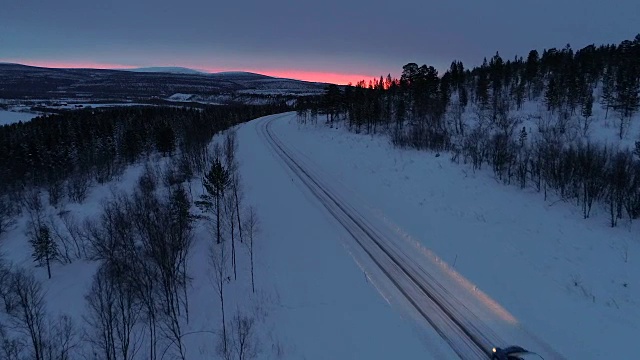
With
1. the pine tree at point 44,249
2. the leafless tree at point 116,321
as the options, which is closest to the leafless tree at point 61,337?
the leafless tree at point 116,321

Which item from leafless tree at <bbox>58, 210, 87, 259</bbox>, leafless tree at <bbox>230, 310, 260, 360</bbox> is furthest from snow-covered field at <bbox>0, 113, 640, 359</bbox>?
leafless tree at <bbox>58, 210, 87, 259</bbox>

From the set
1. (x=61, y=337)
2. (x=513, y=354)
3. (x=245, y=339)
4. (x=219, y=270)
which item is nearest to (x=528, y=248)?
(x=513, y=354)

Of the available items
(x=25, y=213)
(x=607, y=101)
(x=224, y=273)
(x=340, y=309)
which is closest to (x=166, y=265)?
(x=224, y=273)

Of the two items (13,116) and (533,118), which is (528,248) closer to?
(533,118)

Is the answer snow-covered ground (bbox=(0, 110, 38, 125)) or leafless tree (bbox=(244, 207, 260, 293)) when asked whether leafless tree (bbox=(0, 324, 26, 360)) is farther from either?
snow-covered ground (bbox=(0, 110, 38, 125))

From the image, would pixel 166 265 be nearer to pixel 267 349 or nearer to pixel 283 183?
pixel 267 349

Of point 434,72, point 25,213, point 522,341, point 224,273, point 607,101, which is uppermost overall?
point 434,72

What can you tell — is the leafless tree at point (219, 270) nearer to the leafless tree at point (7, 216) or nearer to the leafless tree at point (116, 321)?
the leafless tree at point (116, 321)
